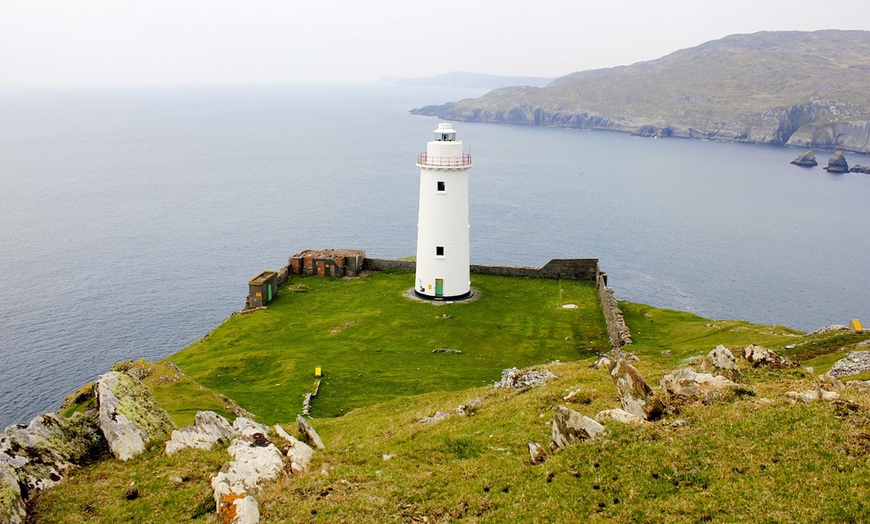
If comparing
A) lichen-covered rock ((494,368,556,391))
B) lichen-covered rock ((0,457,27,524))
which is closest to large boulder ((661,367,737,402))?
lichen-covered rock ((494,368,556,391))

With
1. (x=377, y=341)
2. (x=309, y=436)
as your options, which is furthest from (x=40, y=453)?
(x=377, y=341)

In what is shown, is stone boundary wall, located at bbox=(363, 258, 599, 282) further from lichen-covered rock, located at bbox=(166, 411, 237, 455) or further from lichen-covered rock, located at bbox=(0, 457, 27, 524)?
lichen-covered rock, located at bbox=(0, 457, 27, 524)

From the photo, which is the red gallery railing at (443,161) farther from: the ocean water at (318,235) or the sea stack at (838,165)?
the sea stack at (838,165)

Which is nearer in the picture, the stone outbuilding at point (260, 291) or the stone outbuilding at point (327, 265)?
the stone outbuilding at point (260, 291)

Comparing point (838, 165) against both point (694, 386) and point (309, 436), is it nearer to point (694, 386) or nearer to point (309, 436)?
point (694, 386)

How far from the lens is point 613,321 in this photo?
41.2 metres

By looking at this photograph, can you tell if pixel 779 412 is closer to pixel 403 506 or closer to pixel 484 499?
pixel 484 499

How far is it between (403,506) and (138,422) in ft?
27.4

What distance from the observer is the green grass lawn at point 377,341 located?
34.4 m

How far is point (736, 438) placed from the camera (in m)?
13.7

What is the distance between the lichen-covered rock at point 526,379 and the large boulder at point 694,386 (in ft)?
21.7

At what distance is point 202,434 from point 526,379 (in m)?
12.4

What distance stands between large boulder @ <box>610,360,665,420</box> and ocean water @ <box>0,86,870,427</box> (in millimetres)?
47274

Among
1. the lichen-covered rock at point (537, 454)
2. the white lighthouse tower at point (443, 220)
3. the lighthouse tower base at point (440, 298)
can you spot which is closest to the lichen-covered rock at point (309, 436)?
the lichen-covered rock at point (537, 454)
